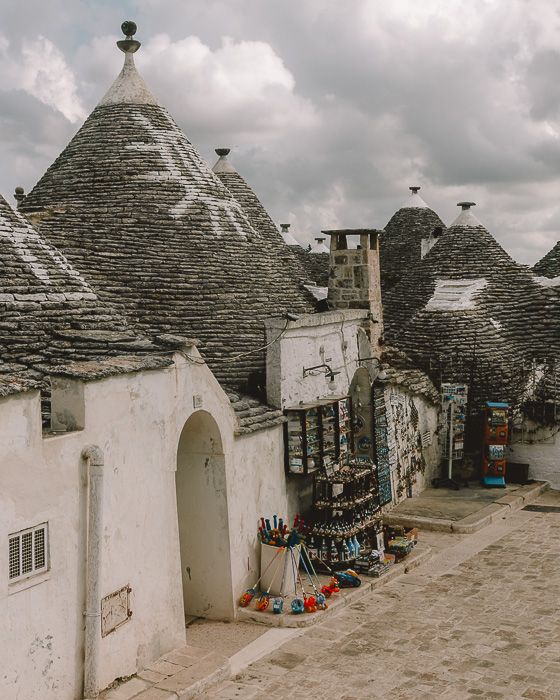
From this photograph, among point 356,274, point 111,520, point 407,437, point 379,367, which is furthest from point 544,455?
point 111,520

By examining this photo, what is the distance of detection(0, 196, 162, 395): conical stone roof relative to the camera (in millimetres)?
8359

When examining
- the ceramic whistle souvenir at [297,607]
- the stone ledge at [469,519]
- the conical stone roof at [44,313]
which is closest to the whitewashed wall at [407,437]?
the stone ledge at [469,519]

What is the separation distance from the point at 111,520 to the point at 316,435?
4.12 meters

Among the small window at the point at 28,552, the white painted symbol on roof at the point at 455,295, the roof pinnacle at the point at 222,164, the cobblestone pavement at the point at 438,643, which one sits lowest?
the cobblestone pavement at the point at 438,643

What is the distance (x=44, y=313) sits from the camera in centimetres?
891

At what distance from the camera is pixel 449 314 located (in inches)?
693

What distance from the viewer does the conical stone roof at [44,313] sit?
8.36 meters

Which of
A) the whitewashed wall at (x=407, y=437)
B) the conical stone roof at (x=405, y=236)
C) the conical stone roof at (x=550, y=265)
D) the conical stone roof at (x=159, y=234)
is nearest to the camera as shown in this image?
the conical stone roof at (x=159, y=234)

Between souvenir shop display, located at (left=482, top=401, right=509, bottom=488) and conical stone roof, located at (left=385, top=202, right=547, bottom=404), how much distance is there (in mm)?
670

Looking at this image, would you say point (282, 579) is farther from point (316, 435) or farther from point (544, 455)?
point (544, 455)

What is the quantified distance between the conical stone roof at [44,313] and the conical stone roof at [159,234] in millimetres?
1497

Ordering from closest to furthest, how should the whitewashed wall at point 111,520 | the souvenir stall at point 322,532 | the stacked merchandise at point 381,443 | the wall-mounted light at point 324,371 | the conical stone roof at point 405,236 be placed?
the whitewashed wall at point 111,520, the souvenir stall at point 322,532, the wall-mounted light at point 324,371, the stacked merchandise at point 381,443, the conical stone roof at point 405,236

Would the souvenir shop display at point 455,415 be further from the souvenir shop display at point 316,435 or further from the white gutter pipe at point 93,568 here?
the white gutter pipe at point 93,568

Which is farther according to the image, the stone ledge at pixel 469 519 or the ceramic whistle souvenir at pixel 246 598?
the stone ledge at pixel 469 519
